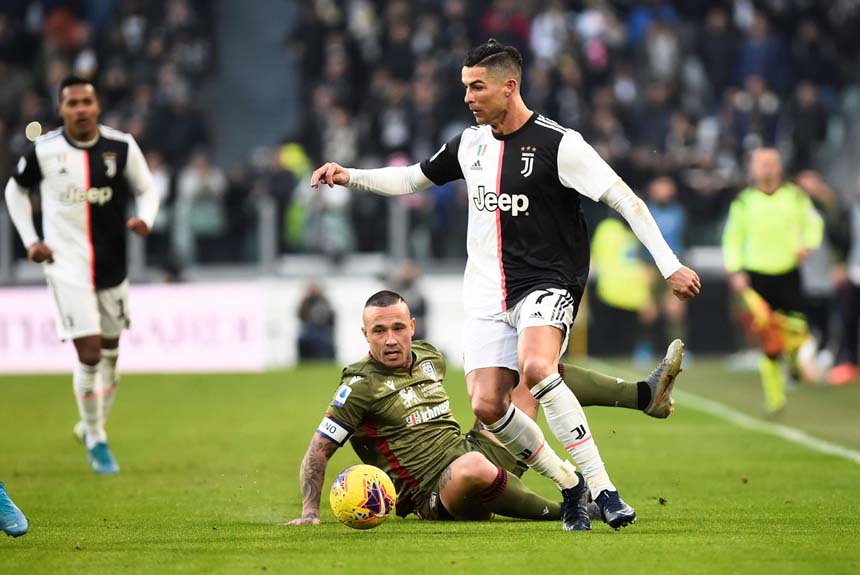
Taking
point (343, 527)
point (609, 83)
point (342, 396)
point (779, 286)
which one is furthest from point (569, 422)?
point (609, 83)

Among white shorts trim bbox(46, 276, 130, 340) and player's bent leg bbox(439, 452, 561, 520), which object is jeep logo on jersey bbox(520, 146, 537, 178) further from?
white shorts trim bbox(46, 276, 130, 340)

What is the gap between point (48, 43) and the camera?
25547 millimetres

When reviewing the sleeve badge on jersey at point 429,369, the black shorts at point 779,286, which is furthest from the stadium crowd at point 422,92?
the sleeve badge on jersey at point 429,369

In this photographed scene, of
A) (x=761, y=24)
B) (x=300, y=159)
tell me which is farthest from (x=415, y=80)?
(x=761, y=24)

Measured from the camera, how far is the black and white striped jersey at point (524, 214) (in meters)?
7.72

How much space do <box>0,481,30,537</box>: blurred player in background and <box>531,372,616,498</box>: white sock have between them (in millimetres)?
2489

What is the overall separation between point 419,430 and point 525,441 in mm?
580

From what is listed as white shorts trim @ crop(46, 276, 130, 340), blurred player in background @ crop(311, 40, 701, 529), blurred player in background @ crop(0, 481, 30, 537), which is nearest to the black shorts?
white shorts trim @ crop(46, 276, 130, 340)

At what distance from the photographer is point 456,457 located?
7.93 m

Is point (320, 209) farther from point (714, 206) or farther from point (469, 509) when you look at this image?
point (469, 509)

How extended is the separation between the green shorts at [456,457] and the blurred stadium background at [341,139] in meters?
6.41

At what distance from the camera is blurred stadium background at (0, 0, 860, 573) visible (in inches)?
835

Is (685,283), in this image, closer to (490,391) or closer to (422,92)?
(490,391)

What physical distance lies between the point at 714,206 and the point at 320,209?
235 inches
